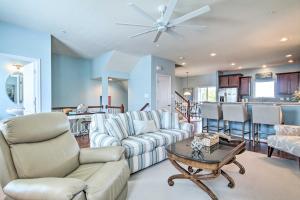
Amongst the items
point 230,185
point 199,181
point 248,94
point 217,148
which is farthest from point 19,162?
point 248,94

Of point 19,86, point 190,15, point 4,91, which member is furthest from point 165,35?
point 4,91

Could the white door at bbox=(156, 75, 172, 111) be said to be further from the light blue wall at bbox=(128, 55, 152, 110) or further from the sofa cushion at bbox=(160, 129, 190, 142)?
the sofa cushion at bbox=(160, 129, 190, 142)

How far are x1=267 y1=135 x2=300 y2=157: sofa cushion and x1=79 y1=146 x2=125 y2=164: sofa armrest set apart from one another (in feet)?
8.84

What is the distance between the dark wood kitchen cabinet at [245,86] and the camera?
870cm

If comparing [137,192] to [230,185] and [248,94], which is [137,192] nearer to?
Result: [230,185]

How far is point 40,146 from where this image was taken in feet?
5.45

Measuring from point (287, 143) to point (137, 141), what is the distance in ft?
8.12

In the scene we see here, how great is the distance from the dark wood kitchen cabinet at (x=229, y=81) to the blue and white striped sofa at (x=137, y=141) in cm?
650

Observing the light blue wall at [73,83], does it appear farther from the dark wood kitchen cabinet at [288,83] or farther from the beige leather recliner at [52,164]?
the dark wood kitchen cabinet at [288,83]

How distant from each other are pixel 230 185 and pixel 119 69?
544cm

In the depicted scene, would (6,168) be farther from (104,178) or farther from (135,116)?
(135,116)

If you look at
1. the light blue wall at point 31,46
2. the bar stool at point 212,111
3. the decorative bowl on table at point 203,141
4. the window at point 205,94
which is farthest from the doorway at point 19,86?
the window at point 205,94

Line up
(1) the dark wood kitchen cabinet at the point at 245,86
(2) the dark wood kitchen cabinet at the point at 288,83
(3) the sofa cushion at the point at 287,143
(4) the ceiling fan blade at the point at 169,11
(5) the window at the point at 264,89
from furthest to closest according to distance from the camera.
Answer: (1) the dark wood kitchen cabinet at the point at 245,86, (5) the window at the point at 264,89, (2) the dark wood kitchen cabinet at the point at 288,83, (3) the sofa cushion at the point at 287,143, (4) the ceiling fan blade at the point at 169,11

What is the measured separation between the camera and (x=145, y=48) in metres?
5.43
